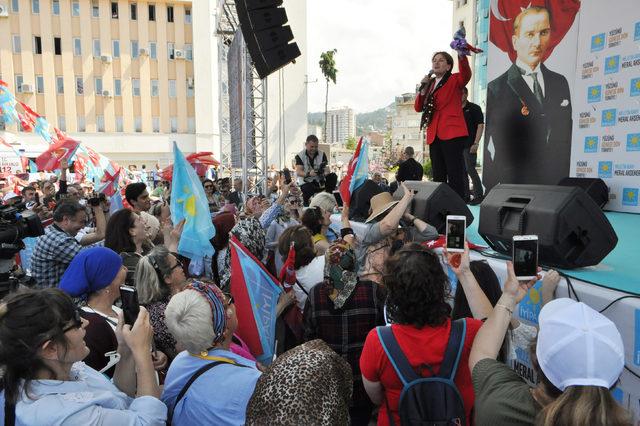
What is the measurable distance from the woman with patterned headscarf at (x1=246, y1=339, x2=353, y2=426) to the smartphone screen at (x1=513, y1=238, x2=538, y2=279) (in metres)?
1.06

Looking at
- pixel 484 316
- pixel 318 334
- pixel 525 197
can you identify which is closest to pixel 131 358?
pixel 318 334

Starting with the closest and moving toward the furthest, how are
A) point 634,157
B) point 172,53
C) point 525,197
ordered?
point 525,197
point 634,157
point 172,53

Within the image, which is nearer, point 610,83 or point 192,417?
point 192,417

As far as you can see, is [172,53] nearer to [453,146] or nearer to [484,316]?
[453,146]

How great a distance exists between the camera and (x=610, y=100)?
5.46 meters

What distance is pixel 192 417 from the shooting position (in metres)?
1.81

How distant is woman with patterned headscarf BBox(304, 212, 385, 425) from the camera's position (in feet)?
8.64

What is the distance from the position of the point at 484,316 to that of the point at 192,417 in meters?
1.35

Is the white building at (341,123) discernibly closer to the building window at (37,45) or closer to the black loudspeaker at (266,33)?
the building window at (37,45)

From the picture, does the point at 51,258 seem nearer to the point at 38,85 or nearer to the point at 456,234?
the point at 456,234

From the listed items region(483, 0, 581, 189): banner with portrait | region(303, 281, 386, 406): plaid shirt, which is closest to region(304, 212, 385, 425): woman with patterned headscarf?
region(303, 281, 386, 406): plaid shirt

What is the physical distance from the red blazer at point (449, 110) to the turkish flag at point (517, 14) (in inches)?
84.6

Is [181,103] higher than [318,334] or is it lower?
higher

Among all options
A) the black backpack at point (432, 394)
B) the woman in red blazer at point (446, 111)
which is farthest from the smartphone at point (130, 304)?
the woman in red blazer at point (446, 111)
